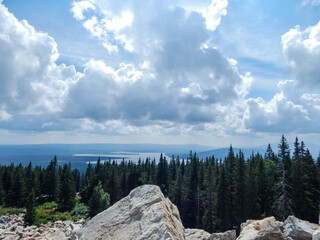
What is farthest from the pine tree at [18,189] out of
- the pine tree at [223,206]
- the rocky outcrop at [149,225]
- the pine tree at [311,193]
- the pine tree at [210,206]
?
the pine tree at [311,193]

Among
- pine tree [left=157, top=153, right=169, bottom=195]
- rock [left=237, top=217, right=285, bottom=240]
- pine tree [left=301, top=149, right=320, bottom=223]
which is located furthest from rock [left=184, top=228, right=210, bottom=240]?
pine tree [left=157, top=153, right=169, bottom=195]

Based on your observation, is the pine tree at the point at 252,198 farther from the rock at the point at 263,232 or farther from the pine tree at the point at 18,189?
the pine tree at the point at 18,189

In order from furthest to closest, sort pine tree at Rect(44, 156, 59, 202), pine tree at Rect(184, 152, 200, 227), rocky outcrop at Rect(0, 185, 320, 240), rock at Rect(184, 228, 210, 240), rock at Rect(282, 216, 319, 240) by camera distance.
→ pine tree at Rect(44, 156, 59, 202)
pine tree at Rect(184, 152, 200, 227)
rock at Rect(184, 228, 210, 240)
rock at Rect(282, 216, 319, 240)
rocky outcrop at Rect(0, 185, 320, 240)

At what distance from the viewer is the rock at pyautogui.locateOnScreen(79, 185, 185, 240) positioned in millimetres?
10297

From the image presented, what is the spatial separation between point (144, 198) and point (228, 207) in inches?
1547

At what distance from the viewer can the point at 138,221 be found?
460 inches

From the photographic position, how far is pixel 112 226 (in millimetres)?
12367

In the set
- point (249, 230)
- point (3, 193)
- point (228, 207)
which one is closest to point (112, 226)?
point (249, 230)

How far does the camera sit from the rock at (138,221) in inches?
405

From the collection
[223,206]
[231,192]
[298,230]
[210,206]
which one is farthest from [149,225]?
[210,206]

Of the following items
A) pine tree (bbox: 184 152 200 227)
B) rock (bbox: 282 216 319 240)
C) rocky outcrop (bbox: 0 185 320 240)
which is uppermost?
rocky outcrop (bbox: 0 185 320 240)

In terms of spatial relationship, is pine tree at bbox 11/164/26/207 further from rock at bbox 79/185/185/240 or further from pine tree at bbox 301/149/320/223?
pine tree at bbox 301/149/320/223

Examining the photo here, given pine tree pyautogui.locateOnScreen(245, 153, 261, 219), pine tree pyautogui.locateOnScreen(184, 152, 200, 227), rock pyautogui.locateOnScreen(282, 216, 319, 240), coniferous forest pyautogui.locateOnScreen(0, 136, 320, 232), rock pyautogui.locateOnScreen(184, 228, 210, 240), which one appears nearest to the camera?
rock pyautogui.locateOnScreen(282, 216, 319, 240)

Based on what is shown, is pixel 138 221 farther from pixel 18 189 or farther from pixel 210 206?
pixel 18 189
